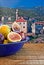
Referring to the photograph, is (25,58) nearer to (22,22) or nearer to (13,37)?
(13,37)

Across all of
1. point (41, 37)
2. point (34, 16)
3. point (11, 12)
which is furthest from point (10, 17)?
point (41, 37)

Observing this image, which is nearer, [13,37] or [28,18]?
[13,37]

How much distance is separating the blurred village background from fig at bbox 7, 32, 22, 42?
2.32 feet

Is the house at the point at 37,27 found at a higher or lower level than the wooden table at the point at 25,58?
higher

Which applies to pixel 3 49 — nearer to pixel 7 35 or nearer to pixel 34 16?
pixel 7 35

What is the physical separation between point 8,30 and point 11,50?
0.13m

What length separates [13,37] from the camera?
118 centimetres

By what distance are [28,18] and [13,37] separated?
785mm

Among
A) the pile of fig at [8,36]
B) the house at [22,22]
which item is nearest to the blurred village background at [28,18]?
the house at [22,22]

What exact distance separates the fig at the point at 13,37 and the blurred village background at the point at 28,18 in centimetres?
71

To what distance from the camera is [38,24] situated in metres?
1.95

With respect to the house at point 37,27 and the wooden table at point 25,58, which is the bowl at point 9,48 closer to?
the wooden table at point 25,58

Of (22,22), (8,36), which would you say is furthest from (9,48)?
(22,22)

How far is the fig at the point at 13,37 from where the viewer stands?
1.13 meters
